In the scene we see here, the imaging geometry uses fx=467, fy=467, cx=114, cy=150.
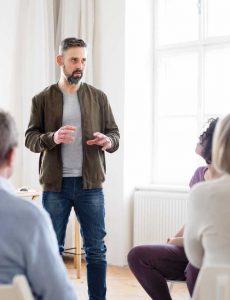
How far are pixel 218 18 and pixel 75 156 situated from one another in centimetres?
241

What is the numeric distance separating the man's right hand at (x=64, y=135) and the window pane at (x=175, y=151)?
2.22 meters

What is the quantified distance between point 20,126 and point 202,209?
3.34m

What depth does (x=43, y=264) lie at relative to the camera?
117 cm

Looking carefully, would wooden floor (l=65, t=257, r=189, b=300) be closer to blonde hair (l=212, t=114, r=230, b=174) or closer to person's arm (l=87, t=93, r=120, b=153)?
person's arm (l=87, t=93, r=120, b=153)

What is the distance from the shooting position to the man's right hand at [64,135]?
2.38 metres

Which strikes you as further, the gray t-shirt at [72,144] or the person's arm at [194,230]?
the gray t-shirt at [72,144]

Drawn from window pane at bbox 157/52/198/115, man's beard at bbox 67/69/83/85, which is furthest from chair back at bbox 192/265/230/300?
window pane at bbox 157/52/198/115

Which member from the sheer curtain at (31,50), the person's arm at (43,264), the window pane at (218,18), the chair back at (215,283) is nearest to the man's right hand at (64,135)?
the person's arm at (43,264)

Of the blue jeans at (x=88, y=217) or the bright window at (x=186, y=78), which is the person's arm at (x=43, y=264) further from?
the bright window at (x=186, y=78)

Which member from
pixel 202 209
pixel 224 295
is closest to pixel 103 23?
pixel 202 209

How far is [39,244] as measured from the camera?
117 cm

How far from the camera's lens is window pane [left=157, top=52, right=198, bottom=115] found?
442cm

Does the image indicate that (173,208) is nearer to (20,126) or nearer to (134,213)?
(134,213)

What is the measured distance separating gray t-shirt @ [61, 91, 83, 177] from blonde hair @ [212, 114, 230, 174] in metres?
1.32
